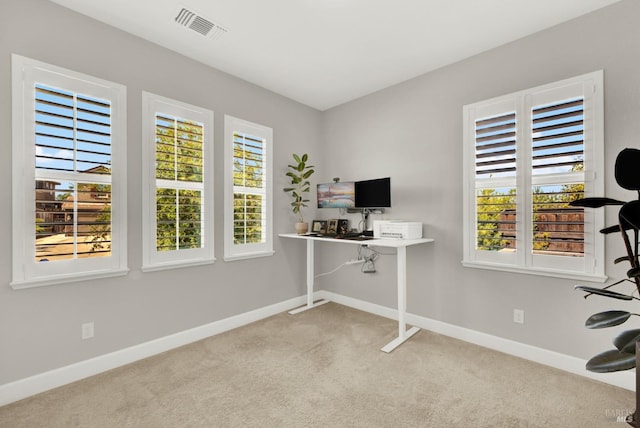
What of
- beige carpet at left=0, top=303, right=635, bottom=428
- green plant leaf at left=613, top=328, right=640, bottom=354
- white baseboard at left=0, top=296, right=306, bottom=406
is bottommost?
beige carpet at left=0, top=303, right=635, bottom=428

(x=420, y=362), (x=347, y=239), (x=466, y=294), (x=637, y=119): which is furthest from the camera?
(x=347, y=239)

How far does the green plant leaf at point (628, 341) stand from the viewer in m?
1.21

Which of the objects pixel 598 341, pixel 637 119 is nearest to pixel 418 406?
pixel 598 341

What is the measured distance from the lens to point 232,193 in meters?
3.09

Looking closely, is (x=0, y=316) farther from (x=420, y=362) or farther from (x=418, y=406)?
(x=420, y=362)

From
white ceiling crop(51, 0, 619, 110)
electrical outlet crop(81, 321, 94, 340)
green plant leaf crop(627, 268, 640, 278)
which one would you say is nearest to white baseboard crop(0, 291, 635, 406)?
→ electrical outlet crop(81, 321, 94, 340)

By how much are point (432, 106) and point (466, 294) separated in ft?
6.27

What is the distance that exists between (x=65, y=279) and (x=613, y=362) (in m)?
3.20

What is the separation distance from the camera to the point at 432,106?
3.00 meters

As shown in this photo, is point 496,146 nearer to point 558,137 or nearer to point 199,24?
point 558,137

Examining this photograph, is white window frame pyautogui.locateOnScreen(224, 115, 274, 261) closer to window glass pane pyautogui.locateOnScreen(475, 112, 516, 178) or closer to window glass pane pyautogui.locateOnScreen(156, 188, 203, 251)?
window glass pane pyautogui.locateOnScreen(156, 188, 203, 251)

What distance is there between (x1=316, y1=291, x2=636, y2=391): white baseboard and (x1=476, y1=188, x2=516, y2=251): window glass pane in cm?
81

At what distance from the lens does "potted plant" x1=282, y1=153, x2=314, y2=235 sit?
3.54 metres

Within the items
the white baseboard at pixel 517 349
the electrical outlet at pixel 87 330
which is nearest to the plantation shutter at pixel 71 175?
the electrical outlet at pixel 87 330
